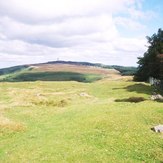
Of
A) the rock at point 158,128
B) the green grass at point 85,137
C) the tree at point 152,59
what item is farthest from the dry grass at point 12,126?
the tree at point 152,59

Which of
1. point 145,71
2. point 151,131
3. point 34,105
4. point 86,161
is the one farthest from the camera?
point 145,71

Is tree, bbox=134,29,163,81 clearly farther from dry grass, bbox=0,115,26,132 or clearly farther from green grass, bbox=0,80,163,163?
dry grass, bbox=0,115,26,132

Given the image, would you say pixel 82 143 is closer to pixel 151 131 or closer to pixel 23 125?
pixel 151 131

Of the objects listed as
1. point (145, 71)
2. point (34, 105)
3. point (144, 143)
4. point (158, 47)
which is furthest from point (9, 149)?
point (145, 71)

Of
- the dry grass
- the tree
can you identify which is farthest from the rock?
the tree

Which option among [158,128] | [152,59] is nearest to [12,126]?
[158,128]

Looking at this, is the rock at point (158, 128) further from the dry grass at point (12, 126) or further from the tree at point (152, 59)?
the tree at point (152, 59)

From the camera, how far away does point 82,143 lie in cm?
2969

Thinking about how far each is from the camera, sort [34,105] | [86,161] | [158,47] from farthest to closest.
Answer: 1. [158,47]
2. [34,105]
3. [86,161]

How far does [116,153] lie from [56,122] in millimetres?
14452

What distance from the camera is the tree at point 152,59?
7894 cm

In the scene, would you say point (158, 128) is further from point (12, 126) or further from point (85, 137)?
point (12, 126)

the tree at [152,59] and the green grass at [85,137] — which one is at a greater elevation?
the tree at [152,59]

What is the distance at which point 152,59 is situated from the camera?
81375 mm
